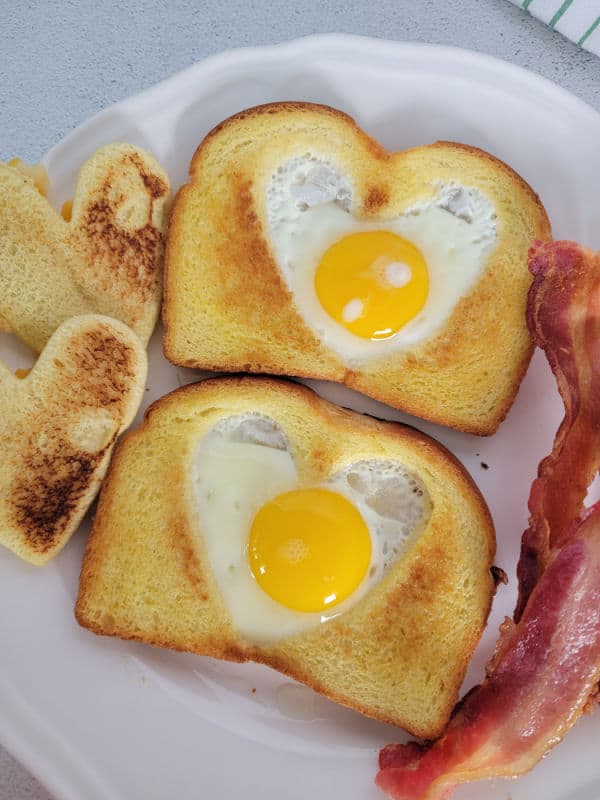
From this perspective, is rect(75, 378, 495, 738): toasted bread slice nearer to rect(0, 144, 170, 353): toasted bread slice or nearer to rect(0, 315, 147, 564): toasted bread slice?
rect(0, 315, 147, 564): toasted bread slice

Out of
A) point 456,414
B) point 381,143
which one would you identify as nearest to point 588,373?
point 456,414

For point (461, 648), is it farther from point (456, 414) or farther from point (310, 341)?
point (310, 341)

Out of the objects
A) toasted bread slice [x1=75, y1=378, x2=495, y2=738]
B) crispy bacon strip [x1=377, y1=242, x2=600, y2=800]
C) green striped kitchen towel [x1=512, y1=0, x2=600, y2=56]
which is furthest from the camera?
green striped kitchen towel [x1=512, y1=0, x2=600, y2=56]

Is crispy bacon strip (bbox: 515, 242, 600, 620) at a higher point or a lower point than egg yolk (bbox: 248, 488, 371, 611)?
higher

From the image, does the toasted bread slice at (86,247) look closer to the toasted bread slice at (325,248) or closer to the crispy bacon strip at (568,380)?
the toasted bread slice at (325,248)

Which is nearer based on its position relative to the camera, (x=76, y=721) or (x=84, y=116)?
(x=76, y=721)

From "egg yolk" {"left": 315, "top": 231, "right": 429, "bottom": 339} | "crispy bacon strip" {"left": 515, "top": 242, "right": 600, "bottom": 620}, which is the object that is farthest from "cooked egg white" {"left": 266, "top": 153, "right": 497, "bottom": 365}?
"crispy bacon strip" {"left": 515, "top": 242, "right": 600, "bottom": 620}
